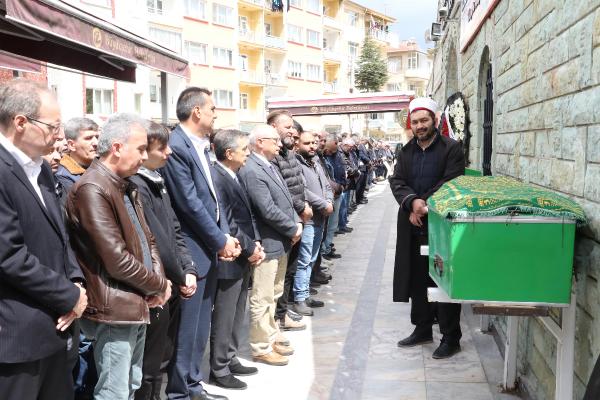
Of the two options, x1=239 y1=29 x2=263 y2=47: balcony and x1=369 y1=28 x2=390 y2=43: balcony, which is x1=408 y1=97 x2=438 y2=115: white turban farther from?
x1=369 y1=28 x2=390 y2=43: balcony

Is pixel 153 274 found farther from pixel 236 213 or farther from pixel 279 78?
pixel 279 78

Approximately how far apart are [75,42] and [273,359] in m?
2.86

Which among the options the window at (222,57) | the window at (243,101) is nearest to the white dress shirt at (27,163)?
the window at (222,57)

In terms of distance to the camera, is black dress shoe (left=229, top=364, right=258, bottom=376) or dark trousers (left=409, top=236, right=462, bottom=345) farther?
dark trousers (left=409, top=236, right=462, bottom=345)

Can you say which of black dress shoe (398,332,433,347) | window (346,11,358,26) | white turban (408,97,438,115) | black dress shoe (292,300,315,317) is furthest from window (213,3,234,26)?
black dress shoe (398,332,433,347)

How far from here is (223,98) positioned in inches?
1421

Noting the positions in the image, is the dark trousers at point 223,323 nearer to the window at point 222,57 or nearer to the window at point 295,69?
the window at point 222,57

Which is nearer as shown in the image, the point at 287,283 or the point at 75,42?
the point at 75,42

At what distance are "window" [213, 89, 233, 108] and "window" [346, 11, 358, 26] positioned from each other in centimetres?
2245

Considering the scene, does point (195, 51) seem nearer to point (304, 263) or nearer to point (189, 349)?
point (304, 263)

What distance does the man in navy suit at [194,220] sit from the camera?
3863mm

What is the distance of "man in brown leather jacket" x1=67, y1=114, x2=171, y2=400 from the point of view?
2850 mm

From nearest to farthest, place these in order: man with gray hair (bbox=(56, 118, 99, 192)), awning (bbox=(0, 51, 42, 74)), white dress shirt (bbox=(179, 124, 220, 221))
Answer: white dress shirt (bbox=(179, 124, 220, 221))
man with gray hair (bbox=(56, 118, 99, 192))
awning (bbox=(0, 51, 42, 74))

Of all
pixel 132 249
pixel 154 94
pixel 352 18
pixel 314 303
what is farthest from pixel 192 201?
pixel 352 18
